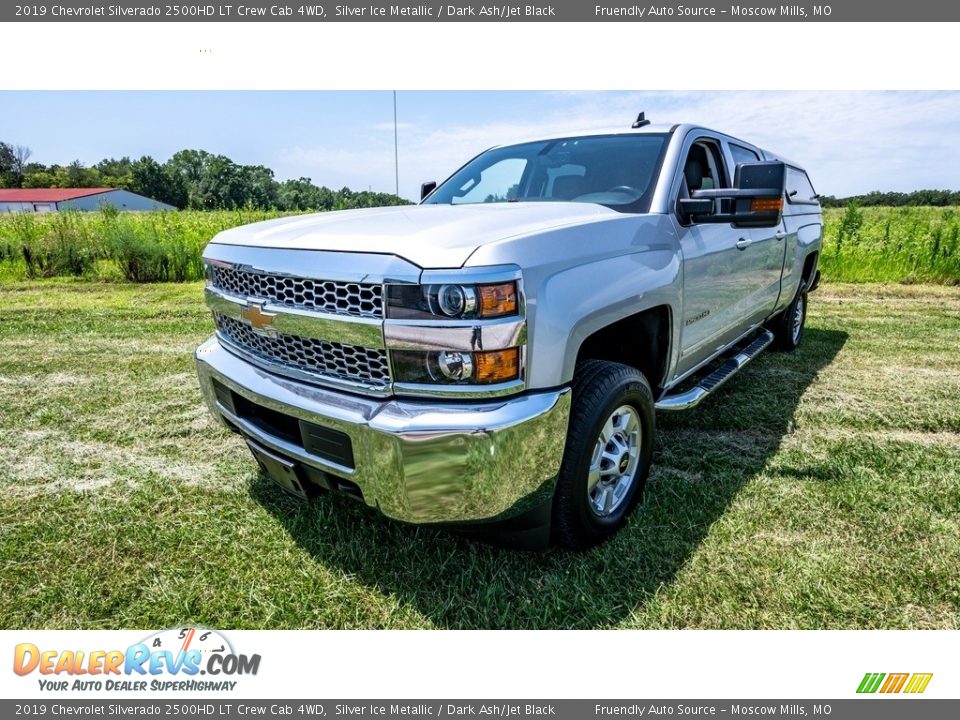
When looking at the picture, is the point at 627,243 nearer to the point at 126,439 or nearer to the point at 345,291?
the point at 345,291

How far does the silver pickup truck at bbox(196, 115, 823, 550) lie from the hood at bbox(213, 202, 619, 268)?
0.03 feet

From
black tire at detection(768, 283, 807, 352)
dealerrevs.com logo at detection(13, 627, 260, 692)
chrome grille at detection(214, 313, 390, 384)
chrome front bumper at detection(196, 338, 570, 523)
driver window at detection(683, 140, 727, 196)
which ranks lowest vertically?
dealerrevs.com logo at detection(13, 627, 260, 692)

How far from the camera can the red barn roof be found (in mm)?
57812

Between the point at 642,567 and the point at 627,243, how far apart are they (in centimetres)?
136

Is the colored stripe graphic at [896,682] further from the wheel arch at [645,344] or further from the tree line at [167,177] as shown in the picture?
the tree line at [167,177]

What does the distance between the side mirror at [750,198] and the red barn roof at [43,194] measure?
69054 millimetres

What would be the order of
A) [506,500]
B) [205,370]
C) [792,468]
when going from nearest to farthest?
1. [506,500]
2. [205,370]
3. [792,468]

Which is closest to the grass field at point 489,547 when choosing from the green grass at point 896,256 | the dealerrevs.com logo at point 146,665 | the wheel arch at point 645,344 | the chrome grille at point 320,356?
the dealerrevs.com logo at point 146,665

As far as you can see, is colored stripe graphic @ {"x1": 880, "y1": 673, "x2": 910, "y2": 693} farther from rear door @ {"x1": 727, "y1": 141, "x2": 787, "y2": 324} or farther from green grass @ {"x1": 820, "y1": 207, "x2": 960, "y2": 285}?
green grass @ {"x1": 820, "y1": 207, "x2": 960, "y2": 285}

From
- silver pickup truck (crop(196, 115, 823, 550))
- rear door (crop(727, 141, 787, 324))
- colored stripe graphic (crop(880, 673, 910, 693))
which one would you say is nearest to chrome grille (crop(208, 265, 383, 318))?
silver pickup truck (crop(196, 115, 823, 550))

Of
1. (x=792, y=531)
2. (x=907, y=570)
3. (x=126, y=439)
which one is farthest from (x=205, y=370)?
(x=907, y=570)

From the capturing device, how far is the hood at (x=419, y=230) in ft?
6.06

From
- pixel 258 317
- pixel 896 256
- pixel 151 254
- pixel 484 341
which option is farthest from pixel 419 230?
pixel 896 256

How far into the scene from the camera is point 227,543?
8.27 ft
